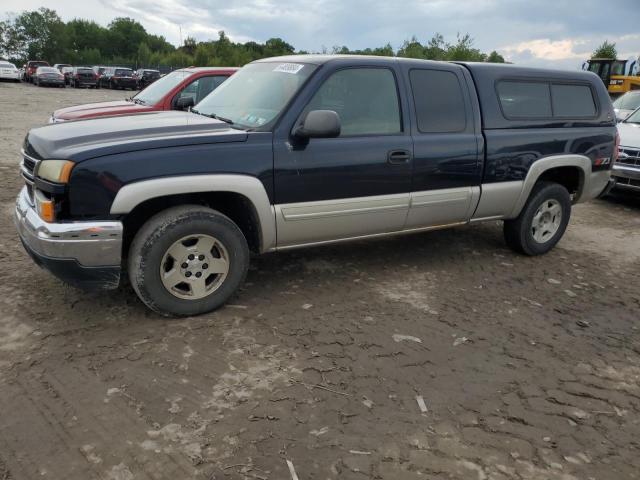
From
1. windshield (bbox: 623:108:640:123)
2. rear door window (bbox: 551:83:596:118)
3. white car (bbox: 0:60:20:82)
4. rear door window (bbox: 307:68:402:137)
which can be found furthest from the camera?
white car (bbox: 0:60:20:82)

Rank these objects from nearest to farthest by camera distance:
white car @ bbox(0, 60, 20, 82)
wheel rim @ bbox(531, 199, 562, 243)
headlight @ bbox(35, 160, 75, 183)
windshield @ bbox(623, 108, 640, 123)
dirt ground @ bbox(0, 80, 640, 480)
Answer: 1. dirt ground @ bbox(0, 80, 640, 480)
2. headlight @ bbox(35, 160, 75, 183)
3. wheel rim @ bbox(531, 199, 562, 243)
4. windshield @ bbox(623, 108, 640, 123)
5. white car @ bbox(0, 60, 20, 82)

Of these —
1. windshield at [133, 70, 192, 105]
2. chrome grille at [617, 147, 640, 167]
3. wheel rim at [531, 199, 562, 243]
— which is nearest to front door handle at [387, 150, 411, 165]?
wheel rim at [531, 199, 562, 243]

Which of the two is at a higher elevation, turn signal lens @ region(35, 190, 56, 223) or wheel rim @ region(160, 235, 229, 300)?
turn signal lens @ region(35, 190, 56, 223)

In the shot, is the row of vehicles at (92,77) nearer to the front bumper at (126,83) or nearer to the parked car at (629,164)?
the front bumper at (126,83)

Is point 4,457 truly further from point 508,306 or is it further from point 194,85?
point 194,85

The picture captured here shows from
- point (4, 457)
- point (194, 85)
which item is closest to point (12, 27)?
point (194, 85)

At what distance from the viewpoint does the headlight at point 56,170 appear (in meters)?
3.22

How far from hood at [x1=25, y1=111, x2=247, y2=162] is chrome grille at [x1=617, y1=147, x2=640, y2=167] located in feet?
22.4

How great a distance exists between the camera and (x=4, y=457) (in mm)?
2377

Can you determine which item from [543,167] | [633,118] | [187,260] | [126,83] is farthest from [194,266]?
[126,83]

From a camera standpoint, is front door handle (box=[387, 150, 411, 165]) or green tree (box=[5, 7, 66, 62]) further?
green tree (box=[5, 7, 66, 62])

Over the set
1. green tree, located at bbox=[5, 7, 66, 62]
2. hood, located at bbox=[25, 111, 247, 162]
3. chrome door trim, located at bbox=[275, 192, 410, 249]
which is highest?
green tree, located at bbox=[5, 7, 66, 62]

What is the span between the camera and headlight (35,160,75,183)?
10.6 ft

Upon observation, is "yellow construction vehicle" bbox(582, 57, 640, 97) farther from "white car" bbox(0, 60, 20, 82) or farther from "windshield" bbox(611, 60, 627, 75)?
"white car" bbox(0, 60, 20, 82)
